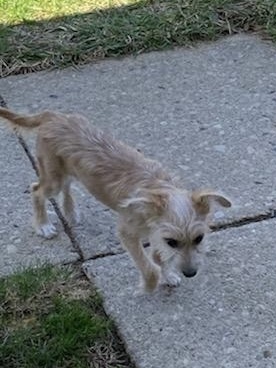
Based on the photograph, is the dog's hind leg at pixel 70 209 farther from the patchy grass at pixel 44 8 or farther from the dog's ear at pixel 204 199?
the patchy grass at pixel 44 8

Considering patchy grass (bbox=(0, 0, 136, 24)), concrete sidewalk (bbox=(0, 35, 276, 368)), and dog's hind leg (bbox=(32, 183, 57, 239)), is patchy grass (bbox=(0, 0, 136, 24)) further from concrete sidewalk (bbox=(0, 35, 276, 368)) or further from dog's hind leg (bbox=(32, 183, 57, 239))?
dog's hind leg (bbox=(32, 183, 57, 239))

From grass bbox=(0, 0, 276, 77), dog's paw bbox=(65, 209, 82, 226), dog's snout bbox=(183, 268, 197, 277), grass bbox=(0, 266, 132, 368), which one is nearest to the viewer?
grass bbox=(0, 266, 132, 368)

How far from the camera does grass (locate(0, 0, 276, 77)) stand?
20.5ft

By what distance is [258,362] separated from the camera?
3.71 meters

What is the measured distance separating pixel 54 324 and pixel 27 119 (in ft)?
3.77

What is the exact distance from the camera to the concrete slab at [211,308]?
3764mm

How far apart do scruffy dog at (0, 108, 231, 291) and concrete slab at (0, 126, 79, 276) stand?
9 cm

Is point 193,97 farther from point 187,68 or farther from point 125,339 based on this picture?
point 125,339

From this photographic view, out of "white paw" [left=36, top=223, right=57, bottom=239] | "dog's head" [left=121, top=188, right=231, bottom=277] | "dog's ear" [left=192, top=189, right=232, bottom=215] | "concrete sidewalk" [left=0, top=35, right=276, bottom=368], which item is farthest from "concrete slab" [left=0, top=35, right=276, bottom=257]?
"dog's ear" [left=192, top=189, right=232, bottom=215]

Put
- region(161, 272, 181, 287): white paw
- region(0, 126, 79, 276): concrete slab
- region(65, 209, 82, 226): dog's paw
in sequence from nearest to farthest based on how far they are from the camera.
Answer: region(161, 272, 181, 287): white paw < region(0, 126, 79, 276): concrete slab < region(65, 209, 82, 226): dog's paw

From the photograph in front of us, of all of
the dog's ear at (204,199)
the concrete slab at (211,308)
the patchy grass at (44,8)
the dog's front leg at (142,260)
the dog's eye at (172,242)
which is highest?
the dog's ear at (204,199)

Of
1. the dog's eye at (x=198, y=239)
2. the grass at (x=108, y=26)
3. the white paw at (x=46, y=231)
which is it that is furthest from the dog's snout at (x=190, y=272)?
the grass at (x=108, y=26)

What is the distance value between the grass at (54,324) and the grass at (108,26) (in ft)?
7.73

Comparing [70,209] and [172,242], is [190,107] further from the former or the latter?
[172,242]
